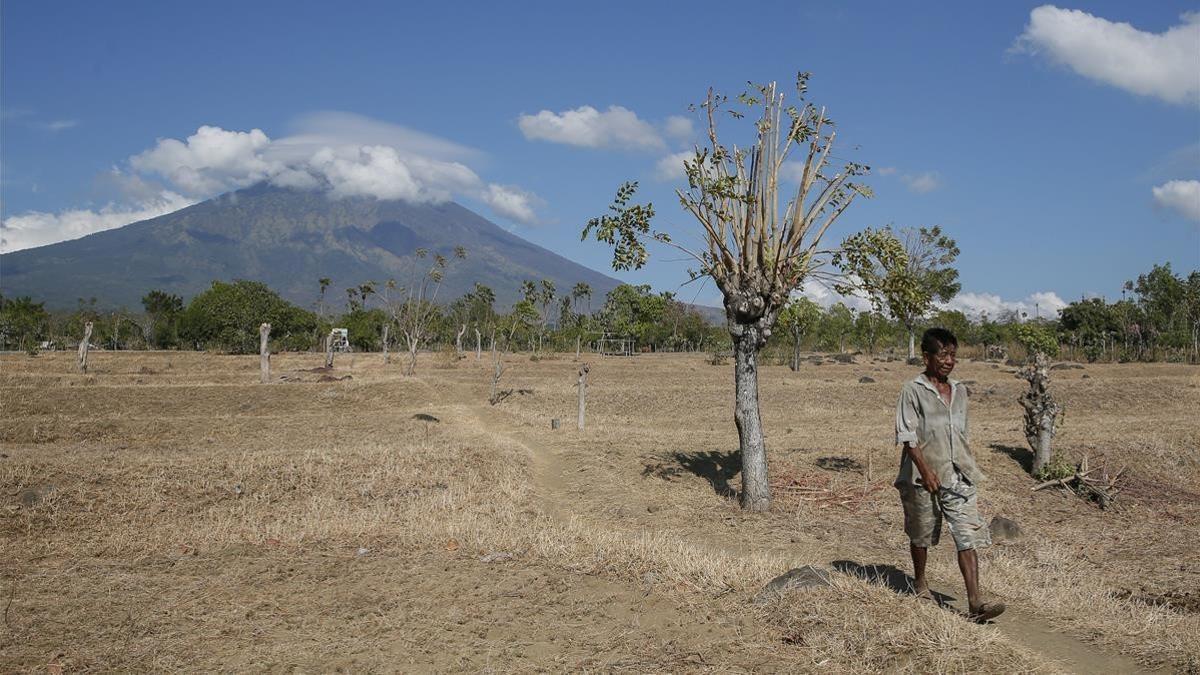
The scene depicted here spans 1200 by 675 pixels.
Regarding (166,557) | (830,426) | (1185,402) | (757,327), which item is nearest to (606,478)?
(757,327)

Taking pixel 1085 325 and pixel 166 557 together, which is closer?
pixel 166 557

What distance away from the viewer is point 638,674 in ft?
18.7

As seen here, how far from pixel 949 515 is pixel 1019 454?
1336cm

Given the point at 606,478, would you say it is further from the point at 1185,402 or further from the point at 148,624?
the point at 1185,402

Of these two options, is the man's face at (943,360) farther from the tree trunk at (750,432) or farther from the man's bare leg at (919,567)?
the tree trunk at (750,432)

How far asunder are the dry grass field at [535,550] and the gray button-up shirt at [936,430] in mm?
1214

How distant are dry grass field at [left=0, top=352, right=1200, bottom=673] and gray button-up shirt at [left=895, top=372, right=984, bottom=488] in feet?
3.98

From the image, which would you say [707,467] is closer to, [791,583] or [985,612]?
[791,583]

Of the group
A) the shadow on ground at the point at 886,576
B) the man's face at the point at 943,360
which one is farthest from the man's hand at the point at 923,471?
the shadow on ground at the point at 886,576

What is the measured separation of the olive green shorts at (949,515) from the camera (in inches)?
262

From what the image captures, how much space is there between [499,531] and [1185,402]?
33.5 m

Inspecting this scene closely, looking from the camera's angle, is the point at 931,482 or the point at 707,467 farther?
the point at 707,467

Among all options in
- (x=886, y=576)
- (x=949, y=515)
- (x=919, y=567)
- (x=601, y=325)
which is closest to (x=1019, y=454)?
(x=886, y=576)

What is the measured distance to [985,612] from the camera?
646cm
